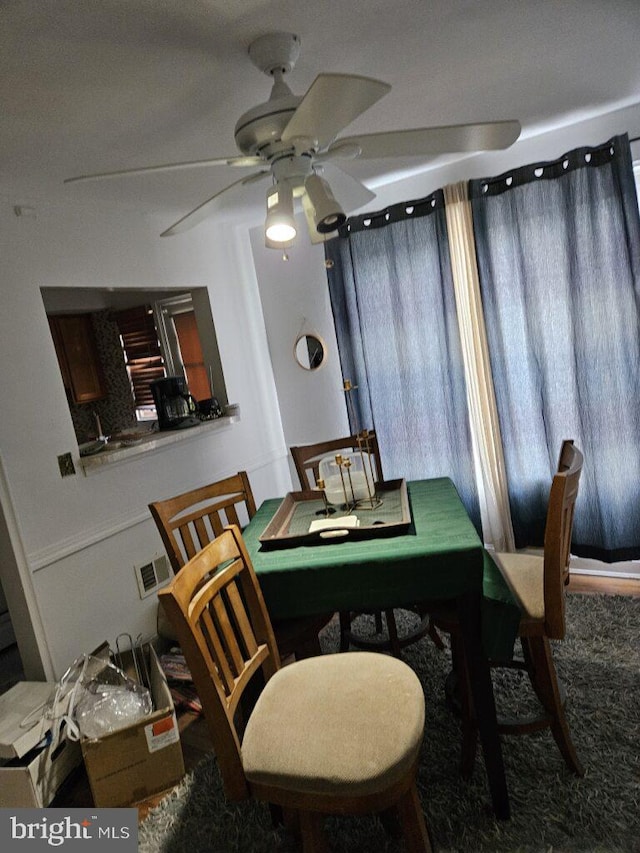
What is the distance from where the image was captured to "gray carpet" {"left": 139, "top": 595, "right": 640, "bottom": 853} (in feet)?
4.86

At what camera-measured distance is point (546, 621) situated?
62.1 inches

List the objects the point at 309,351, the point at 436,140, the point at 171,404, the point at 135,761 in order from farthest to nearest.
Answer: the point at 309,351 < the point at 171,404 < the point at 135,761 < the point at 436,140

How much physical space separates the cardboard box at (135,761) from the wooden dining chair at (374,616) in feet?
2.48

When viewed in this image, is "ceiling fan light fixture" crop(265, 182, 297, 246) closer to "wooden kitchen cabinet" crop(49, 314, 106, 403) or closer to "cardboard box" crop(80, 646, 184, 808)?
"cardboard box" crop(80, 646, 184, 808)

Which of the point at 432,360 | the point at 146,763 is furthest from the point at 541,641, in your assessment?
the point at 432,360

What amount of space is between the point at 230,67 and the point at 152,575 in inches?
88.4

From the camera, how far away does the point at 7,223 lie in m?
2.25

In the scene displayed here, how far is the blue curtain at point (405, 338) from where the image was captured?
303cm

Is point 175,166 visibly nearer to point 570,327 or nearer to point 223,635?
point 223,635

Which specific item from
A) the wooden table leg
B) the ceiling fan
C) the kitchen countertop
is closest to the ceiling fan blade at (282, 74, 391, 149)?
the ceiling fan

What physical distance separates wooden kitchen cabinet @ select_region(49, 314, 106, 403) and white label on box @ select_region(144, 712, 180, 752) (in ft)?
9.25

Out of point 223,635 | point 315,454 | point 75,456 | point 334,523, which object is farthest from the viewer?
point 315,454

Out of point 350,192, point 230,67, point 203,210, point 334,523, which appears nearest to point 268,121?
point 230,67

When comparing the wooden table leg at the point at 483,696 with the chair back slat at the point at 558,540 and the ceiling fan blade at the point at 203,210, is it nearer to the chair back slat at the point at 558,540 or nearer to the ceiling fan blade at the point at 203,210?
the chair back slat at the point at 558,540
